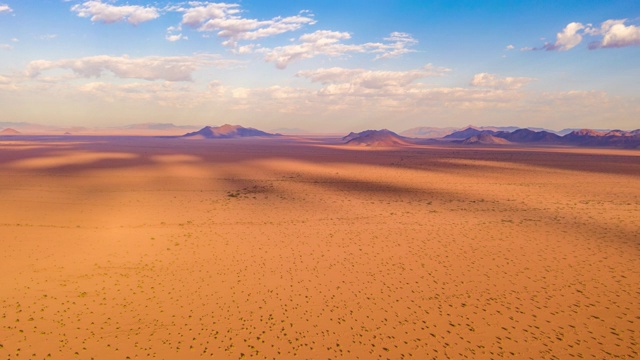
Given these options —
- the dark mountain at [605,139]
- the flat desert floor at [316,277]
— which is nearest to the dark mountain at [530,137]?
the dark mountain at [605,139]

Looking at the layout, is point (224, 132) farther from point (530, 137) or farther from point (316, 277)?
point (316, 277)

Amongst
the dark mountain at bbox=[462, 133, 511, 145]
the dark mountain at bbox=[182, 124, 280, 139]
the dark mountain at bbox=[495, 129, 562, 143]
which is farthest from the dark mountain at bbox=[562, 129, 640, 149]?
the dark mountain at bbox=[182, 124, 280, 139]

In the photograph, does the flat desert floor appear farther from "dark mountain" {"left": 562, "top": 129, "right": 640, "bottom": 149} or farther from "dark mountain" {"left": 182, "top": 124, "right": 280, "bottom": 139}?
"dark mountain" {"left": 182, "top": 124, "right": 280, "bottom": 139}

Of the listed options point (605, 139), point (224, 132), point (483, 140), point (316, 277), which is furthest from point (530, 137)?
point (316, 277)

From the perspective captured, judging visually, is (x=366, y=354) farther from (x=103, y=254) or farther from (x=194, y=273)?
(x=103, y=254)

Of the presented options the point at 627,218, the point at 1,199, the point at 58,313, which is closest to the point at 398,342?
the point at 58,313

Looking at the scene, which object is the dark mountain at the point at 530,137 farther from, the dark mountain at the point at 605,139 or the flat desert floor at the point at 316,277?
the flat desert floor at the point at 316,277
